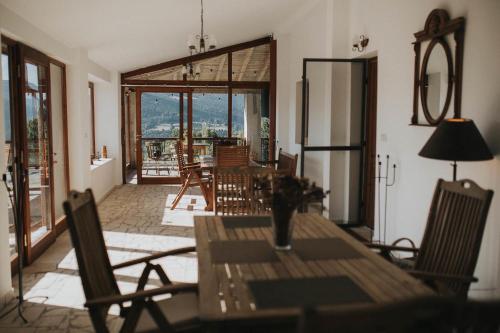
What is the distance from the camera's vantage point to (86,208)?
224cm

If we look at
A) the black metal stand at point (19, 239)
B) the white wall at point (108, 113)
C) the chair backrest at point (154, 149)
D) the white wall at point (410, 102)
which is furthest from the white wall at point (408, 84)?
the chair backrest at point (154, 149)

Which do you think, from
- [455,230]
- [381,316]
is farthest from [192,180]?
[381,316]

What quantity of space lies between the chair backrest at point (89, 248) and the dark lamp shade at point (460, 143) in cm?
213

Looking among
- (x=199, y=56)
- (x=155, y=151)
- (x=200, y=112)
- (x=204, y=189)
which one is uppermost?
(x=199, y=56)

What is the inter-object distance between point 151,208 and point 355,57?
3.83 m

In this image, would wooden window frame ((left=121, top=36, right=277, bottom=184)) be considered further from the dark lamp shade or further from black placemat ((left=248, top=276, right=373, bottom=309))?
black placemat ((left=248, top=276, right=373, bottom=309))

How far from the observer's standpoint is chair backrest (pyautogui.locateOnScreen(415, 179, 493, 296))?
2143 mm

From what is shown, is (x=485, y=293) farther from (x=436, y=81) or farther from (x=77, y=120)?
(x=77, y=120)

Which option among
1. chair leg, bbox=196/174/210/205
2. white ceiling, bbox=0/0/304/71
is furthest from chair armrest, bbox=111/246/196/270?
chair leg, bbox=196/174/210/205

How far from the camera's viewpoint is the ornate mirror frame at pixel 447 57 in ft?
11.3

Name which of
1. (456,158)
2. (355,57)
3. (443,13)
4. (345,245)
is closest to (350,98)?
(355,57)

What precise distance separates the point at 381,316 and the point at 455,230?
4.56 feet

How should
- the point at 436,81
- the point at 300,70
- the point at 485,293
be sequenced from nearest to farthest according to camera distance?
the point at 485,293 → the point at 436,81 → the point at 300,70

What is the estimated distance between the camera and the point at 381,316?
3.67ft
